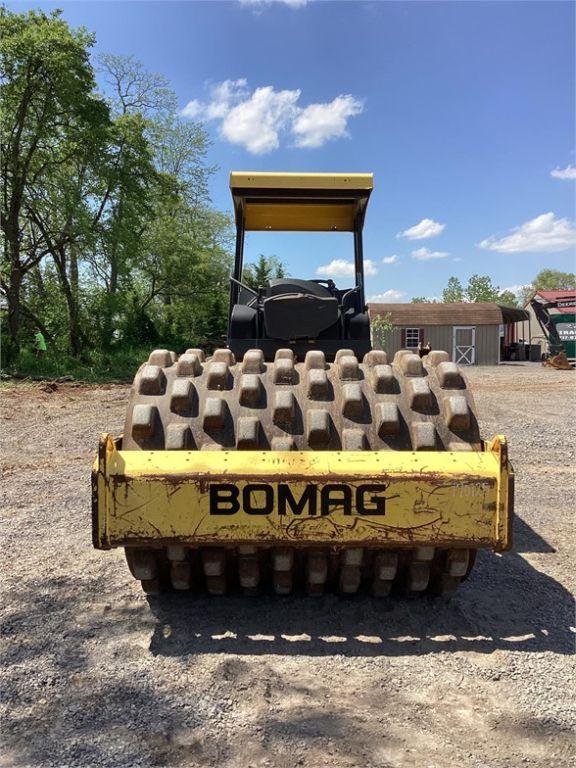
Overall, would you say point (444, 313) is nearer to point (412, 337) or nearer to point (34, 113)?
point (412, 337)

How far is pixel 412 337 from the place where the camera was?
31.8 metres

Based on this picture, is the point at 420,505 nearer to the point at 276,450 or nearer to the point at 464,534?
the point at 464,534

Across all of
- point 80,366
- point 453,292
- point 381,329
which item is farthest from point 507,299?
point 80,366

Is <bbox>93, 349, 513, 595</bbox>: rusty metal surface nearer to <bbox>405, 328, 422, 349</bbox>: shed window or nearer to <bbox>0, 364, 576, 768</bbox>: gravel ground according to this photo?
<bbox>0, 364, 576, 768</bbox>: gravel ground

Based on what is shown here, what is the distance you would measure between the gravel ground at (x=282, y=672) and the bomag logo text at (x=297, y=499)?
650 mm

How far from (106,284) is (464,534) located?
81.4 feet

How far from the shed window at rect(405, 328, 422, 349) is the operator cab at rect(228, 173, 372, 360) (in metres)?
27.1

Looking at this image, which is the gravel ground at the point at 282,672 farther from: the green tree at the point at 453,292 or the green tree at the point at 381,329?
the green tree at the point at 453,292

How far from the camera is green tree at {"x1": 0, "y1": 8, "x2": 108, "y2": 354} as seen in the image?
16.3 m

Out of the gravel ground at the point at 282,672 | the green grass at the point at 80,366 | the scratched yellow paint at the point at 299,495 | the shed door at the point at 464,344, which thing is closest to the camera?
the gravel ground at the point at 282,672

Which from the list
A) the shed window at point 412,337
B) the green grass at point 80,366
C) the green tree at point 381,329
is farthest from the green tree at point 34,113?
the shed window at point 412,337

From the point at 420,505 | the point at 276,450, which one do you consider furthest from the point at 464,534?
the point at 276,450

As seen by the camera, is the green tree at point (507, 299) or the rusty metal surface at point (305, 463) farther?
the green tree at point (507, 299)

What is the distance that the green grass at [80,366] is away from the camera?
1524 centimetres
